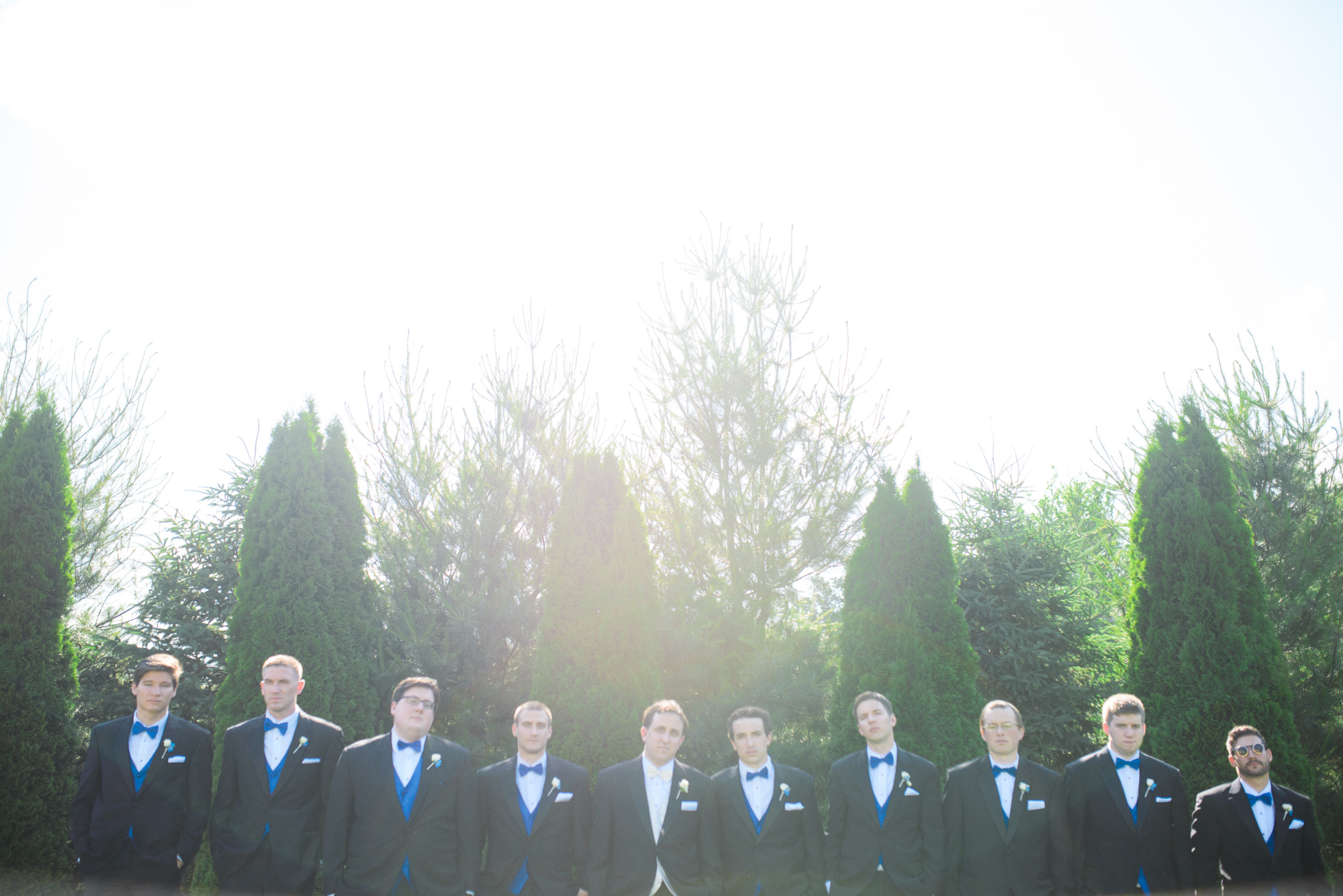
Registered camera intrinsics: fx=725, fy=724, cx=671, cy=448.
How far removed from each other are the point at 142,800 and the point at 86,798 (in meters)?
0.35

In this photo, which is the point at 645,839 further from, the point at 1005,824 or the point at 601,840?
the point at 1005,824

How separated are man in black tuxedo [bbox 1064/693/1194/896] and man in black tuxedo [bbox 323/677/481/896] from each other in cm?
372

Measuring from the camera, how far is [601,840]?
4391mm

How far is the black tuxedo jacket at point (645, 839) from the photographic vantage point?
169 inches

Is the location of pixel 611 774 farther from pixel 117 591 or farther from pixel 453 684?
pixel 117 591

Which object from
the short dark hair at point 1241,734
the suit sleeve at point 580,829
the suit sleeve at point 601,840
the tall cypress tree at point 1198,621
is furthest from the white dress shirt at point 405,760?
the tall cypress tree at point 1198,621

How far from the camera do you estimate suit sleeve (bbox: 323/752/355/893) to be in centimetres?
423

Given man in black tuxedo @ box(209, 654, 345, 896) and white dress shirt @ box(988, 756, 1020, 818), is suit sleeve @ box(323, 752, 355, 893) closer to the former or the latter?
man in black tuxedo @ box(209, 654, 345, 896)

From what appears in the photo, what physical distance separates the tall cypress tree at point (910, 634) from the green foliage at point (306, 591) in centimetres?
480

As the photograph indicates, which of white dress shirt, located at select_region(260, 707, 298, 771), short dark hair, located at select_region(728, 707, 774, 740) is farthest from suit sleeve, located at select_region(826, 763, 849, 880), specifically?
white dress shirt, located at select_region(260, 707, 298, 771)

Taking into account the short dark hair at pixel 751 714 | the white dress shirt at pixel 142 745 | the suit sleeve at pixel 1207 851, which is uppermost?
the short dark hair at pixel 751 714

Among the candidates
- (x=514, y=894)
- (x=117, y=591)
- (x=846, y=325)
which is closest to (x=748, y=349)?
(x=846, y=325)

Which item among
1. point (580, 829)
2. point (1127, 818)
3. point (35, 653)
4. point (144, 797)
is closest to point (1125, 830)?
point (1127, 818)

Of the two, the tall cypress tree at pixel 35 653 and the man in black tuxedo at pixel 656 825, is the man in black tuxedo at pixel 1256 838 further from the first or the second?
the tall cypress tree at pixel 35 653
